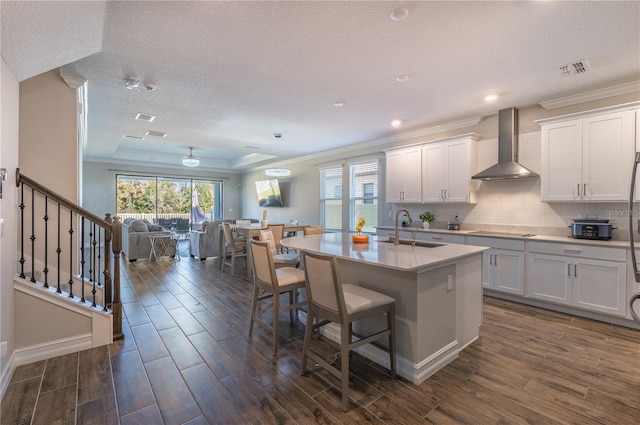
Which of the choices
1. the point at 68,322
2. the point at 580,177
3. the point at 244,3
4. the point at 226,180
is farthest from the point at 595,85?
the point at 226,180

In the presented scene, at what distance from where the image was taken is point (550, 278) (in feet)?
11.6

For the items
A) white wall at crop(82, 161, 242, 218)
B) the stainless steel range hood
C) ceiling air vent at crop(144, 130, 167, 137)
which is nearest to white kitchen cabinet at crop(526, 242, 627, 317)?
the stainless steel range hood

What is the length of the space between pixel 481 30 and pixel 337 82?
146 cm

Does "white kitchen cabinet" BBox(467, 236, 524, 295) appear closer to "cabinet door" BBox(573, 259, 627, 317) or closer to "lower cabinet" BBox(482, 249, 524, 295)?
"lower cabinet" BBox(482, 249, 524, 295)

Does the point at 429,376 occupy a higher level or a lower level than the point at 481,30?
lower

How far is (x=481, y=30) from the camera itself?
2336 millimetres

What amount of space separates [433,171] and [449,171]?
0.88ft

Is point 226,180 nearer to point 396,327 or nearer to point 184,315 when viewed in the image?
point 184,315

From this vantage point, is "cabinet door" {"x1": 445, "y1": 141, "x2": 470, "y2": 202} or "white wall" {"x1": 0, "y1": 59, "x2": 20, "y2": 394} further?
"cabinet door" {"x1": 445, "y1": 141, "x2": 470, "y2": 202}

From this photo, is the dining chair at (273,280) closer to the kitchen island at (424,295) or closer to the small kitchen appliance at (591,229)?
the kitchen island at (424,295)

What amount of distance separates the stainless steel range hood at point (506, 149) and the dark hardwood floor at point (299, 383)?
78.4 inches

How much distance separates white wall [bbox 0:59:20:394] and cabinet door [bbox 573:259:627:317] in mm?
5210

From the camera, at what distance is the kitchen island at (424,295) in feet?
6.98

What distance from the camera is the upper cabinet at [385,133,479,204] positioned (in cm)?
456
